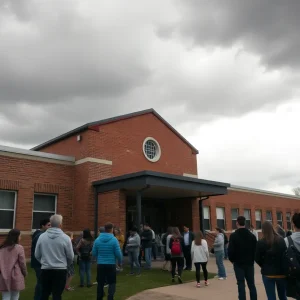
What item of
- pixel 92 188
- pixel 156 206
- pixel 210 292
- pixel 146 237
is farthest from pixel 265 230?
pixel 156 206

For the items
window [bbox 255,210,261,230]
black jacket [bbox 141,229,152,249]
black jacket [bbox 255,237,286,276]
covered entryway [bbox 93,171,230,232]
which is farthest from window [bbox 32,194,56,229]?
window [bbox 255,210,261,230]

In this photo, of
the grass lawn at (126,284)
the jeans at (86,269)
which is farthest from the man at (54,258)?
the jeans at (86,269)

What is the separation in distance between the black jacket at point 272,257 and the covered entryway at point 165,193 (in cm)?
820

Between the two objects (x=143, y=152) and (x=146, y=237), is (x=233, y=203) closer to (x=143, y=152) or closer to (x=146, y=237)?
(x=143, y=152)

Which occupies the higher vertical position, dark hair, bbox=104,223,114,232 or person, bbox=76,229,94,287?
dark hair, bbox=104,223,114,232

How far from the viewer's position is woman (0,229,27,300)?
19.5 feet

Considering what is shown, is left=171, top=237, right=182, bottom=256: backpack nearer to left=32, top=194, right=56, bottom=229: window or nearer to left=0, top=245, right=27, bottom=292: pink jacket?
left=0, top=245, right=27, bottom=292: pink jacket

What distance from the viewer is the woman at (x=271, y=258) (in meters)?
5.58

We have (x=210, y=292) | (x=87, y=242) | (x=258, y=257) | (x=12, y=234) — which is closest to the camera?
(x=258, y=257)

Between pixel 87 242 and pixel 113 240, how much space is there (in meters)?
2.78

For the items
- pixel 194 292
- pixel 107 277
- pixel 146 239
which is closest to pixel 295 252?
pixel 107 277

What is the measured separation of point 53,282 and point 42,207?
10.8 metres

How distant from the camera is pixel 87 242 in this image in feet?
31.6

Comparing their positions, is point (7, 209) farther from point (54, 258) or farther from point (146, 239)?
point (54, 258)
